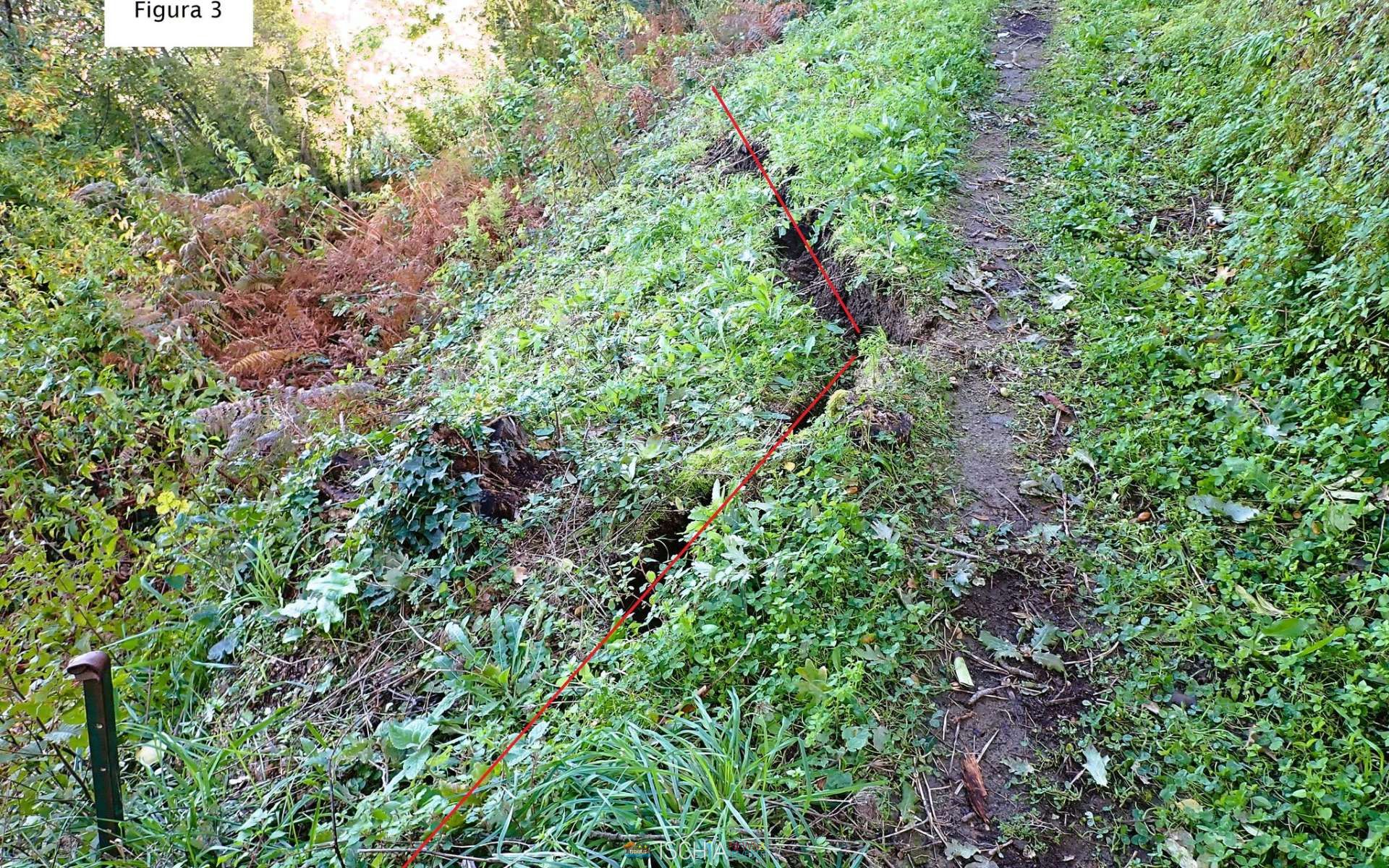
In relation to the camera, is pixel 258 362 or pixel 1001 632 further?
pixel 258 362

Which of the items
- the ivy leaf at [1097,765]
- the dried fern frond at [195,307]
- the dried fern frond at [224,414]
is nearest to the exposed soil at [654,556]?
the ivy leaf at [1097,765]

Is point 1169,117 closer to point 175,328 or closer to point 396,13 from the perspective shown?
point 175,328

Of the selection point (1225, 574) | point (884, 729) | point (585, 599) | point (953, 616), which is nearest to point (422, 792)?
point (585, 599)

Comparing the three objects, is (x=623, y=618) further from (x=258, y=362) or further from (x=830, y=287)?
(x=258, y=362)

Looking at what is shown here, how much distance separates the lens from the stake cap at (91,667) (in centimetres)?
200

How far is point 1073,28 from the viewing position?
304 inches

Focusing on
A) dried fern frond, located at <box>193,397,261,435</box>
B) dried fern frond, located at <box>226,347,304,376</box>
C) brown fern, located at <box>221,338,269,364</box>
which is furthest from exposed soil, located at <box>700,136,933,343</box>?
brown fern, located at <box>221,338,269,364</box>

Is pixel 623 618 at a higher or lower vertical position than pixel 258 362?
lower

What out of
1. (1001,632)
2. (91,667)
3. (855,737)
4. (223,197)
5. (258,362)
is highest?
(223,197)

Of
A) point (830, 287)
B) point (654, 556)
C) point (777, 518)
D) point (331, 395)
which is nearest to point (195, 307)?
point (331, 395)

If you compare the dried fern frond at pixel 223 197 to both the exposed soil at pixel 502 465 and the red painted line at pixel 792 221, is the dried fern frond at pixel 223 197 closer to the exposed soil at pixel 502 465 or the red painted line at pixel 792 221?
the red painted line at pixel 792 221

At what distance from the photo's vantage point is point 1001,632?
9.84ft

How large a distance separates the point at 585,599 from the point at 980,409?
7.06 ft

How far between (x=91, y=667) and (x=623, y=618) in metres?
1.73
